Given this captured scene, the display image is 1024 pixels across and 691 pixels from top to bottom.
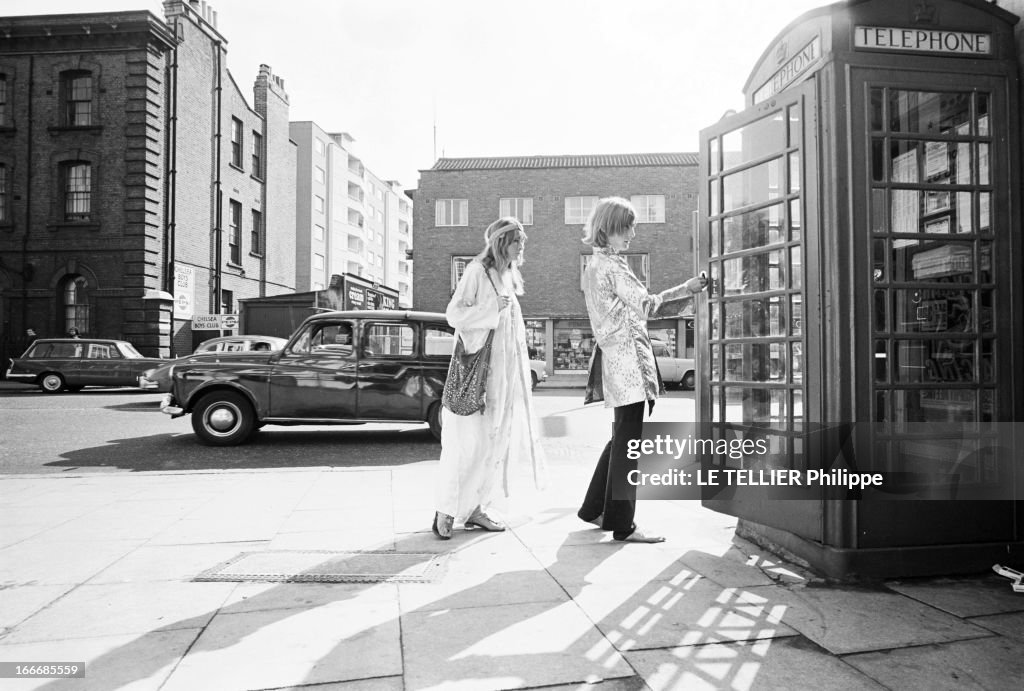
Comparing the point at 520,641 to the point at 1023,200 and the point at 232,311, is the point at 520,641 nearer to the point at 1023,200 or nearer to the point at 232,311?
the point at 1023,200

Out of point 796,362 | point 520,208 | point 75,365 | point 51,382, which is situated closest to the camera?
point 796,362

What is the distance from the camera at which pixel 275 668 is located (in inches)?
93.9

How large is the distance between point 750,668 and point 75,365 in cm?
2100

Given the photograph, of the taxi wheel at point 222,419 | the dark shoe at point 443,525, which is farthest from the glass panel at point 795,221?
the taxi wheel at point 222,419

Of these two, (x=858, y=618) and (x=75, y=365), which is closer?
(x=858, y=618)

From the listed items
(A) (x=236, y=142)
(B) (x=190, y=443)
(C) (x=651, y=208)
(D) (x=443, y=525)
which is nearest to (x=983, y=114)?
(D) (x=443, y=525)

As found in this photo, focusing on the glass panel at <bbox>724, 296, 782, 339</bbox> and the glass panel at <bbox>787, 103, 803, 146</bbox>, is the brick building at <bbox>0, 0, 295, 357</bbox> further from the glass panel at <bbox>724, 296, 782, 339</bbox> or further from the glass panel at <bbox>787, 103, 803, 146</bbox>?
the glass panel at <bbox>787, 103, 803, 146</bbox>

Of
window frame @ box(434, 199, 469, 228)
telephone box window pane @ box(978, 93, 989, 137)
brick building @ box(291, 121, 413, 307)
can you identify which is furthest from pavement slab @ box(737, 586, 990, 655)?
brick building @ box(291, 121, 413, 307)

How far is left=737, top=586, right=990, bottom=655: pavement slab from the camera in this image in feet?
8.56

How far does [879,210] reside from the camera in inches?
136

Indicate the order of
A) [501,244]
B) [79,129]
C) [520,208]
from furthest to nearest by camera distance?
1. [520,208]
2. [79,129]
3. [501,244]

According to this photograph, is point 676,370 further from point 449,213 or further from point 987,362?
point 987,362

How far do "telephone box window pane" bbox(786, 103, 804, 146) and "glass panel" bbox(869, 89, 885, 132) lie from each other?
1.14 ft

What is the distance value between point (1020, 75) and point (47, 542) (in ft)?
20.1
